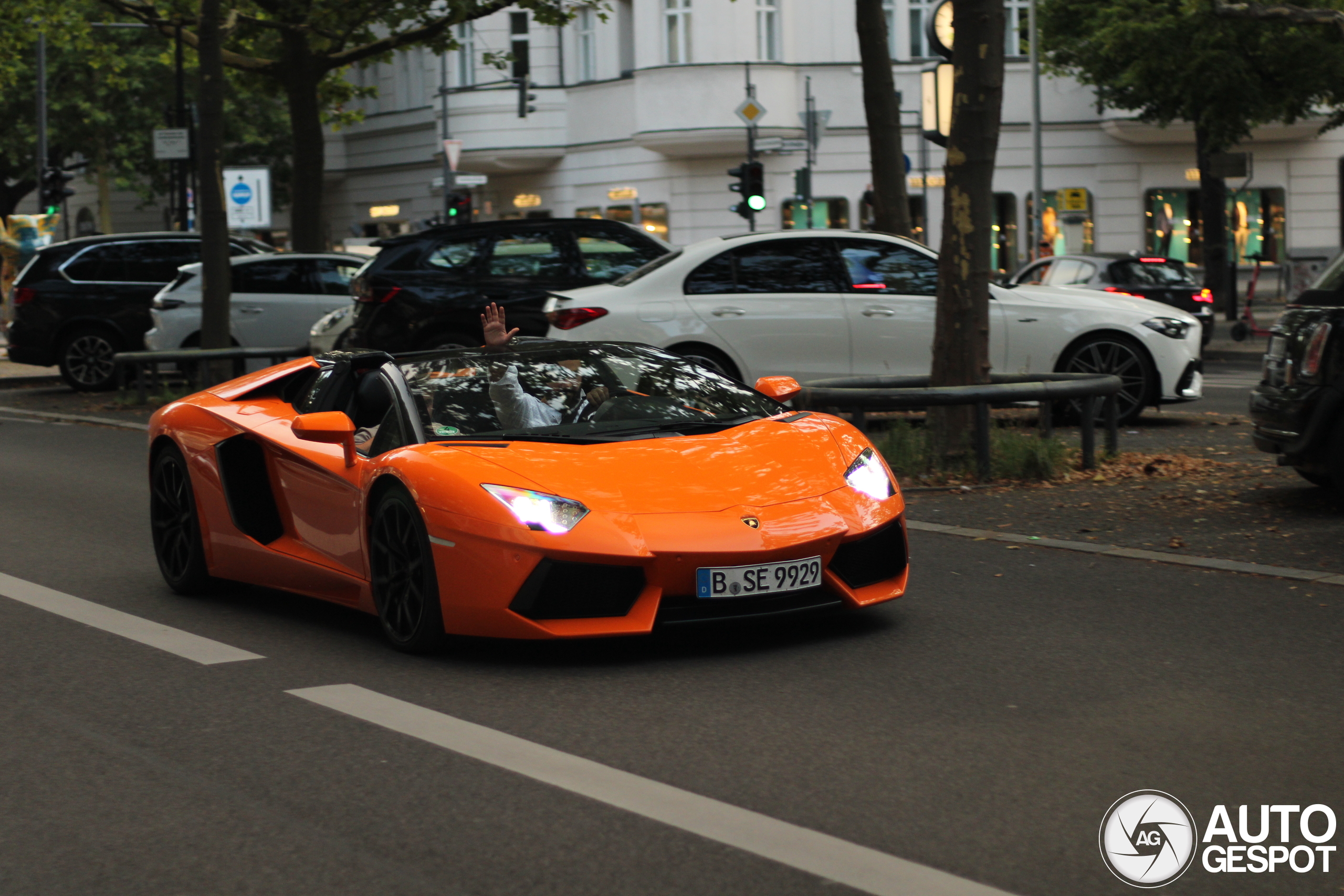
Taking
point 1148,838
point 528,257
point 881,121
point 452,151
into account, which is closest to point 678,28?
point 452,151

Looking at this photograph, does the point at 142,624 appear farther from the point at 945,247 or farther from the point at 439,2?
the point at 439,2

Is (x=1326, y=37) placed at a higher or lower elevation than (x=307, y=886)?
higher

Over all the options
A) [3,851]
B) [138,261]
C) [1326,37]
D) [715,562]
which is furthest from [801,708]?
[1326,37]

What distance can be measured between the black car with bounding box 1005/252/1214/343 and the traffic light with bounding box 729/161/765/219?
399cm

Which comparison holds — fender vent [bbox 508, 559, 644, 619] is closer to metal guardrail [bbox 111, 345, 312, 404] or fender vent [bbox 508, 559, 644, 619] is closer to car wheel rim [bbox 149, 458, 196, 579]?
car wheel rim [bbox 149, 458, 196, 579]

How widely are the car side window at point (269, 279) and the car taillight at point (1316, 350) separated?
14260mm

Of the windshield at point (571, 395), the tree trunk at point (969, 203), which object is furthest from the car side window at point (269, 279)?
the windshield at point (571, 395)

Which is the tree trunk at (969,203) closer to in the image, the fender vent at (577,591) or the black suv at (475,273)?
the black suv at (475,273)

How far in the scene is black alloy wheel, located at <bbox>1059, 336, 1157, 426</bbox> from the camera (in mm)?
13961

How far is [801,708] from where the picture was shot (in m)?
5.54

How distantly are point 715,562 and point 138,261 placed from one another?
59.2ft

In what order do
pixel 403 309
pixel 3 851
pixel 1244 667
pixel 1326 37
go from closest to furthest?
pixel 3 851
pixel 1244 667
pixel 403 309
pixel 1326 37

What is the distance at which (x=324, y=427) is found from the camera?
6.71 metres

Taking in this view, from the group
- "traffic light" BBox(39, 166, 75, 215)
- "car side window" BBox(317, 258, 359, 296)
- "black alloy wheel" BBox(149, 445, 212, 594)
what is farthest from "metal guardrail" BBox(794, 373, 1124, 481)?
"traffic light" BBox(39, 166, 75, 215)
